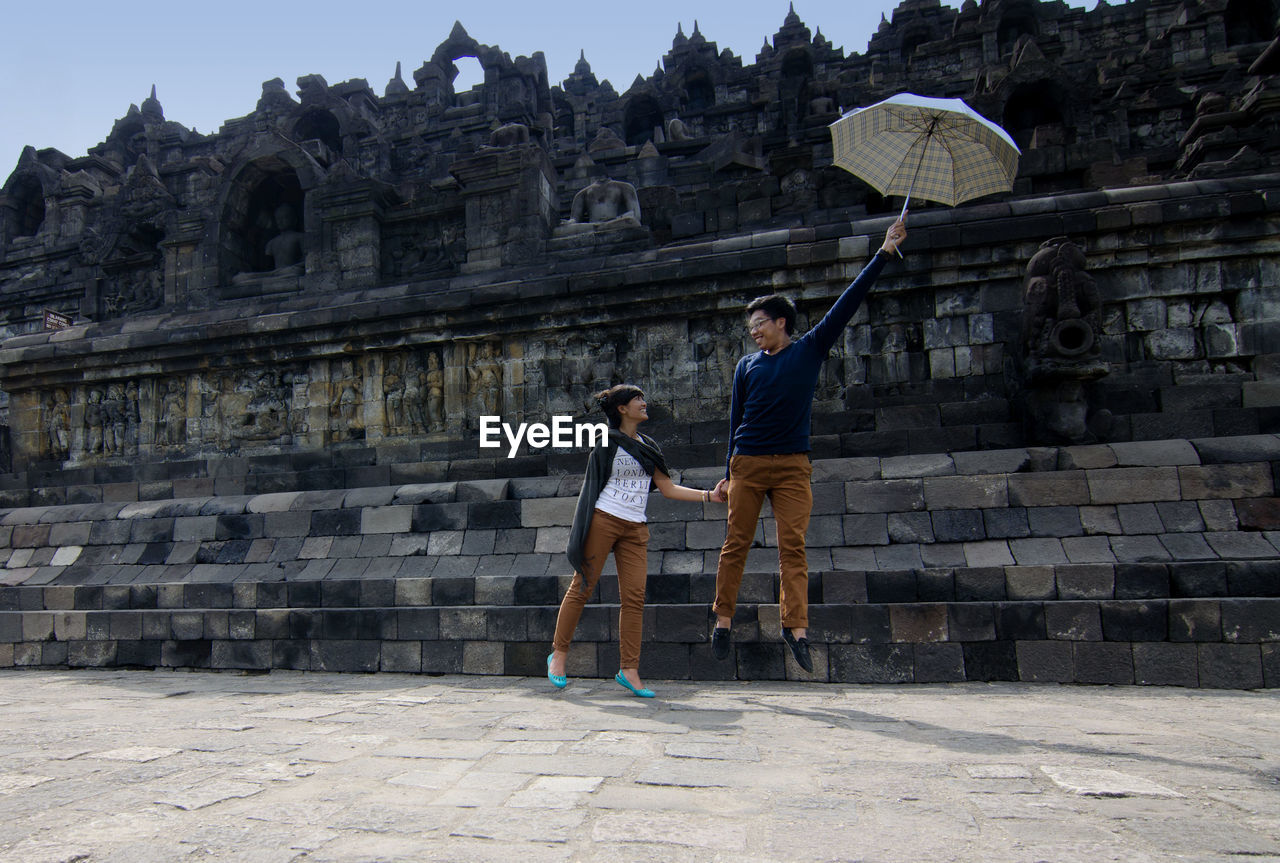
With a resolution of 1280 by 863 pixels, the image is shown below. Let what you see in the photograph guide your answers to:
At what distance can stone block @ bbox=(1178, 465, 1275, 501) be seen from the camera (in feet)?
20.3

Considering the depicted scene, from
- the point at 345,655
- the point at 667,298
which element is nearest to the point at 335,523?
the point at 345,655

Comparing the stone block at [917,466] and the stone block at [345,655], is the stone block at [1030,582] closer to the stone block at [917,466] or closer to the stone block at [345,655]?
the stone block at [917,466]

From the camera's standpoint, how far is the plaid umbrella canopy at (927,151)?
533 centimetres

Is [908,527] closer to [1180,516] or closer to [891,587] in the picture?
[891,587]

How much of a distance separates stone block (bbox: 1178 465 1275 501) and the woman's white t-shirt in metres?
4.42

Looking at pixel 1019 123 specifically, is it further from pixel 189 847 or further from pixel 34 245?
pixel 34 245

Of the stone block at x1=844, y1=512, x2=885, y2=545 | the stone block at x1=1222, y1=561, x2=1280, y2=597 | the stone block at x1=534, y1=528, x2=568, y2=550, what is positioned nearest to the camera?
the stone block at x1=1222, y1=561, x2=1280, y2=597

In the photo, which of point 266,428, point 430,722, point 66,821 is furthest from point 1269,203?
point 266,428

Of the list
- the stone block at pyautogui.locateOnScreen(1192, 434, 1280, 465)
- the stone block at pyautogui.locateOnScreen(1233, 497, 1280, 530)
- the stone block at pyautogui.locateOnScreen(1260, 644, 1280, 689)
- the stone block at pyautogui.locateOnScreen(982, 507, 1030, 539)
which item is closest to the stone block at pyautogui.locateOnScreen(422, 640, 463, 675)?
the stone block at pyautogui.locateOnScreen(982, 507, 1030, 539)

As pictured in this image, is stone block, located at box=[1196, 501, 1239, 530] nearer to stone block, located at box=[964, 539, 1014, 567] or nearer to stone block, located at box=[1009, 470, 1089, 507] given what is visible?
stone block, located at box=[1009, 470, 1089, 507]

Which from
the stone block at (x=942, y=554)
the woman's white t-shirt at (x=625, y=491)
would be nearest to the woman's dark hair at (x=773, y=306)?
the woman's white t-shirt at (x=625, y=491)

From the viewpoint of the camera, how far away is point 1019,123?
16750 millimetres

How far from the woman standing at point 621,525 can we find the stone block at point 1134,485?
3.44 metres

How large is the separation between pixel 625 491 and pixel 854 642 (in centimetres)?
201
